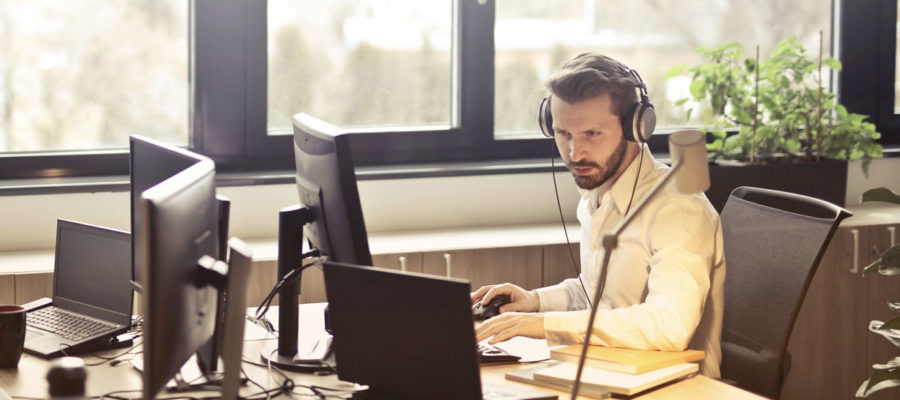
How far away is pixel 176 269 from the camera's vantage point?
1311 millimetres

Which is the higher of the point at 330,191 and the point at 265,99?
the point at 265,99

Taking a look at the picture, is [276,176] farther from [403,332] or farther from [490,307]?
[403,332]

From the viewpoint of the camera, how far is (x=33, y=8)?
9.55ft

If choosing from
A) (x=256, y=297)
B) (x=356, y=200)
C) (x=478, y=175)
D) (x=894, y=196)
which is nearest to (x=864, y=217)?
(x=894, y=196)

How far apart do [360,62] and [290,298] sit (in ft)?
5.03

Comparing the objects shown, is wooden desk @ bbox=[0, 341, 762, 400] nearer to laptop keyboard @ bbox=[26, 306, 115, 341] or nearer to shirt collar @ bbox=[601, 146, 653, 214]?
laptop keyboard @ bbox=[26, 306, 115, 341]

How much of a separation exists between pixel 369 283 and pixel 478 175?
5.84 feet

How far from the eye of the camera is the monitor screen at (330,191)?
165 cm

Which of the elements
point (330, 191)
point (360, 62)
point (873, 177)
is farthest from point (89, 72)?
point (873, 177)

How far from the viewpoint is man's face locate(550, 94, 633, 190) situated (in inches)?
78.7

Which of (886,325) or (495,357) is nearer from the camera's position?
(495,357)

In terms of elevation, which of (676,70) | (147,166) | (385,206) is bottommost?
(385,206)

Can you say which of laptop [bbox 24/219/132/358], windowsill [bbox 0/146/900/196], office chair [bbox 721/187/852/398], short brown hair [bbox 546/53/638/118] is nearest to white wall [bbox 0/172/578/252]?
windowsill [bbox 0/146/900/196]

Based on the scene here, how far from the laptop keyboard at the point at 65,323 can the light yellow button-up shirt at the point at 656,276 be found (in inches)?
35.3
